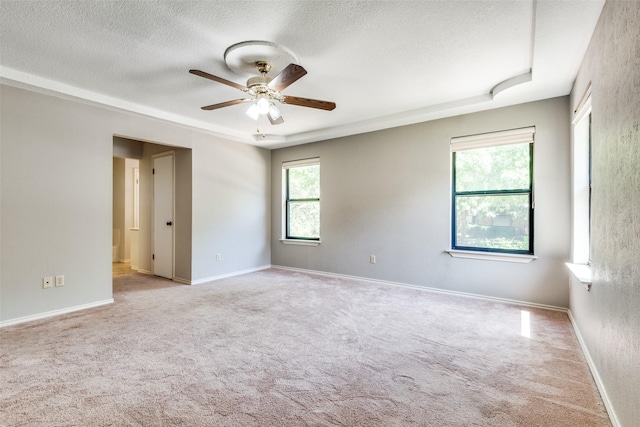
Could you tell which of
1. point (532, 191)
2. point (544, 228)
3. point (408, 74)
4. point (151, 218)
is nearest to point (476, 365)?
point (544, 228)

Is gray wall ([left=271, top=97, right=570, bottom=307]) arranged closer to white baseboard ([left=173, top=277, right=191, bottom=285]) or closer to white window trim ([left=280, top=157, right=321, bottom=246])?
white window trim ([left=280, top=157, right=321, bottom=246])

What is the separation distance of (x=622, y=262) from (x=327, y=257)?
13.6ft

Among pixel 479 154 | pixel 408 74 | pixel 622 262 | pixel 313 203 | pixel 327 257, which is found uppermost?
pixel 408 74

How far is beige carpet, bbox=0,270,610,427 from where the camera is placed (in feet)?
5.59

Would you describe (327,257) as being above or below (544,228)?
below

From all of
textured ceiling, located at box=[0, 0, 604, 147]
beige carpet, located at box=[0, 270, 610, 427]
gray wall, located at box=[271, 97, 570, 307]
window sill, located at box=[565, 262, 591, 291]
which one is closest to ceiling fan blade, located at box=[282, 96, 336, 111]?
textured ceiling, located at box=[0, 0, 604, 147]

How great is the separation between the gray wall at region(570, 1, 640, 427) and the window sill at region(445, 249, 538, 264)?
1.37 metres

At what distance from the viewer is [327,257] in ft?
17.8

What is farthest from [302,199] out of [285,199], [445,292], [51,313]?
[51,313]

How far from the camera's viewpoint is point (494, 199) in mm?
3896

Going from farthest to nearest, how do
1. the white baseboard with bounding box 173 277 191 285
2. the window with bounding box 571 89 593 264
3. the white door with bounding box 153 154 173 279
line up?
the white door with bounding box 153 154 173 279, the white baseboard with bounding box 173 277 191 285, the window with bounding box 571 89 593 264

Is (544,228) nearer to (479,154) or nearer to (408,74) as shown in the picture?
(479,154)

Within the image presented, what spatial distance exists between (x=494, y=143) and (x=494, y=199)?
71 centimetres

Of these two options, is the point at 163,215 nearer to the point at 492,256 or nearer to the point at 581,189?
the point at 492,256
